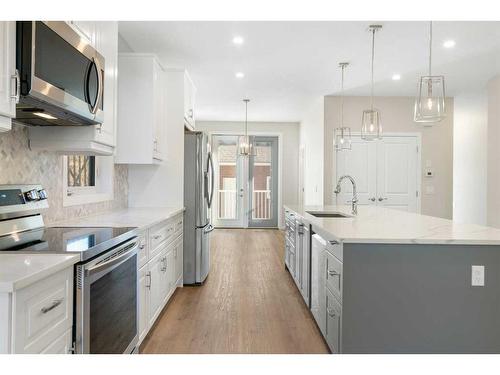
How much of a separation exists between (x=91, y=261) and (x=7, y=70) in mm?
819

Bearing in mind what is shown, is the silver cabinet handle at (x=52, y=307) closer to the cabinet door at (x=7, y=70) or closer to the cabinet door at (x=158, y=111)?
the cabinet door at (x=7, y=70)

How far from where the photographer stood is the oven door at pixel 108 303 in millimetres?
1550

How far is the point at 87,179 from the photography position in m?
3.30

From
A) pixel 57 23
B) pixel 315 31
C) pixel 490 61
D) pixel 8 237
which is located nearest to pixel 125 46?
pixel 315 31

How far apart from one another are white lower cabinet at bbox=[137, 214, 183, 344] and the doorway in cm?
524

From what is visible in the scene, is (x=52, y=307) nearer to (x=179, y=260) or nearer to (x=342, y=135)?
(x=179, y=260)

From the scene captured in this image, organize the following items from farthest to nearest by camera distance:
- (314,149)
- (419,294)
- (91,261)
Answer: (314,149), (419,294), (91,261)

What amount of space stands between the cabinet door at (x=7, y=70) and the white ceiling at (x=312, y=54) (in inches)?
81.0

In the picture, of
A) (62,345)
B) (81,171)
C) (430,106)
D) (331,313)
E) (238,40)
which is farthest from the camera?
(238,40)

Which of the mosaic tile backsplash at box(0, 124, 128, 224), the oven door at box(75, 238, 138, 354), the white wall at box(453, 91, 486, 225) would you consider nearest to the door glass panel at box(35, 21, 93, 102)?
the mosaic tile backsplash at box(0, 124, 128, 224)

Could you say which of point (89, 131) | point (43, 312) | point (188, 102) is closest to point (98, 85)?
point (89, 131)

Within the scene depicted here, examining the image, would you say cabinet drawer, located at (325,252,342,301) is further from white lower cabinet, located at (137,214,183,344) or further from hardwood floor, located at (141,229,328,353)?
white lower cabinet, located at (137,214,183,344)

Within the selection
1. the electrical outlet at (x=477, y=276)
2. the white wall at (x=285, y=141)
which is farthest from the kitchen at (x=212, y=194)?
the white wall at (x=285, y=141)
